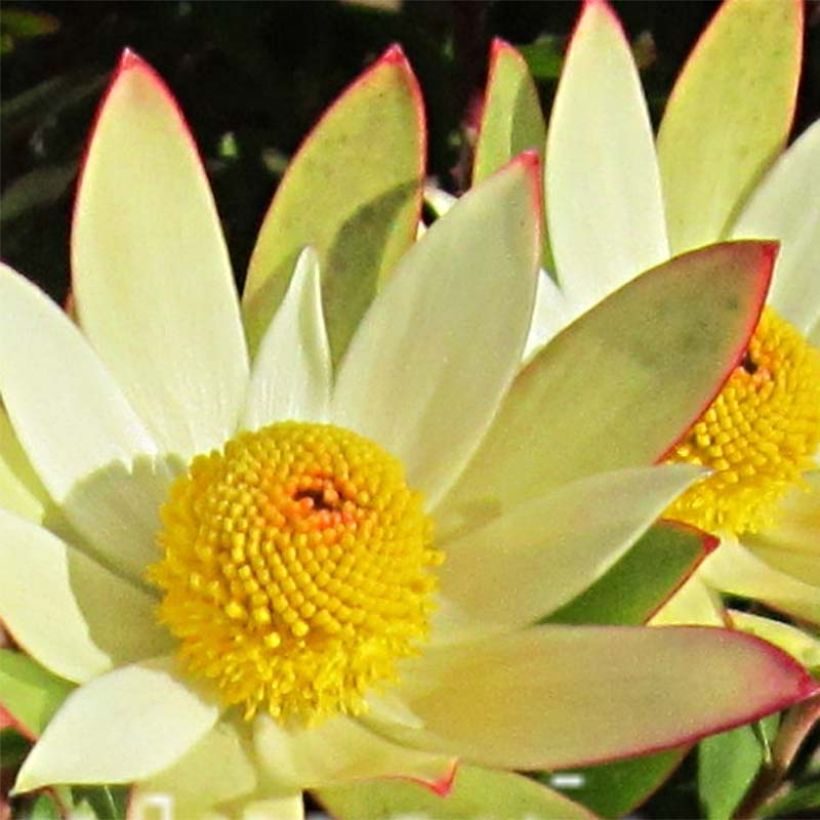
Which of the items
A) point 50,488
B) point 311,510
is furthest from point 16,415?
point 311,510

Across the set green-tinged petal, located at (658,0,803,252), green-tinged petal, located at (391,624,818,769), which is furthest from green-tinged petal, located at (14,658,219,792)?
green-tinged petal, located at (658,0,803,252)

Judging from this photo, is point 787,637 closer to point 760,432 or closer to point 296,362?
point 760,432

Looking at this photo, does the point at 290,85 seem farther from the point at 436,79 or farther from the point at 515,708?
the point at 515,708

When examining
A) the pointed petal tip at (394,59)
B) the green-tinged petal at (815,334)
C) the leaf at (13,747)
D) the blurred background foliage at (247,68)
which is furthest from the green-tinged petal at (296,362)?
the blurred background foliage at (247,68)

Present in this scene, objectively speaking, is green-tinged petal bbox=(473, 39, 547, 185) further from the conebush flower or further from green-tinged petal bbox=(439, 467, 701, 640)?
green-tinged petal bbox=(439, 467, 701, 640)

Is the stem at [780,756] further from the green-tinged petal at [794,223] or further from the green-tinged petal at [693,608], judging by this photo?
the green-tinged petal at [794,223]
